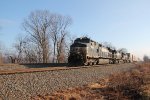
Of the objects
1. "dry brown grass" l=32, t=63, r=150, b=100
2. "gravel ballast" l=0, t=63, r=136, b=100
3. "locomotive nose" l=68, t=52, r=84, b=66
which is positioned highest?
"locomotive nose" l=68, t=52, r=84, b=66

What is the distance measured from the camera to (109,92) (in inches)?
614

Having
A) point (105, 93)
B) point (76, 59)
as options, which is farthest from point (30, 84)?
point (76, 59)

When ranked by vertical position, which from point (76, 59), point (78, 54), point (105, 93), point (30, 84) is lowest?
point (105, 93)

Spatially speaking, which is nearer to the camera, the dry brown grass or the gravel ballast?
the gravel ballast

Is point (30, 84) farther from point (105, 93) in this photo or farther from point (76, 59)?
point (76, 59)

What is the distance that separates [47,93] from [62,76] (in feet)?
12.9

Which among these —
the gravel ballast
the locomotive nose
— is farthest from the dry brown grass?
the locomotive nose

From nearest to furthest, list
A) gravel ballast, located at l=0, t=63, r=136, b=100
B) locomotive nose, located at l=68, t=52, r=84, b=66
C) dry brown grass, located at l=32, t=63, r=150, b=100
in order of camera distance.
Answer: gravel ballast, located at l=0, t=63, r=136, b=100 → dry brown grass, located at l=32, t=63, r=150, b=100 → locomotive nose, located at l=68, t=52, r=84, b=66

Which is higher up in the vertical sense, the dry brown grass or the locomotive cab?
the locomotive cab

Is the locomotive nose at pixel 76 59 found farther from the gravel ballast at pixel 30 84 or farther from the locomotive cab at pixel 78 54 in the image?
the gravel ballast at pixel 30 84

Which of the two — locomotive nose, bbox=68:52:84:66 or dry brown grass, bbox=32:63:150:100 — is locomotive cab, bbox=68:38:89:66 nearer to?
locomotive nose, bbox=68:52:84:66

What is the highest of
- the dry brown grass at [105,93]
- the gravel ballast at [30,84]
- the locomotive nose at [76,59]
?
the locomotive nose at [76,59]

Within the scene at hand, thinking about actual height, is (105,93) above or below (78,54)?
below

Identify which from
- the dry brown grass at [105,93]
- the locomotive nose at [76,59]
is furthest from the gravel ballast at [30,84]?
the locomotive nose at [76,59]
